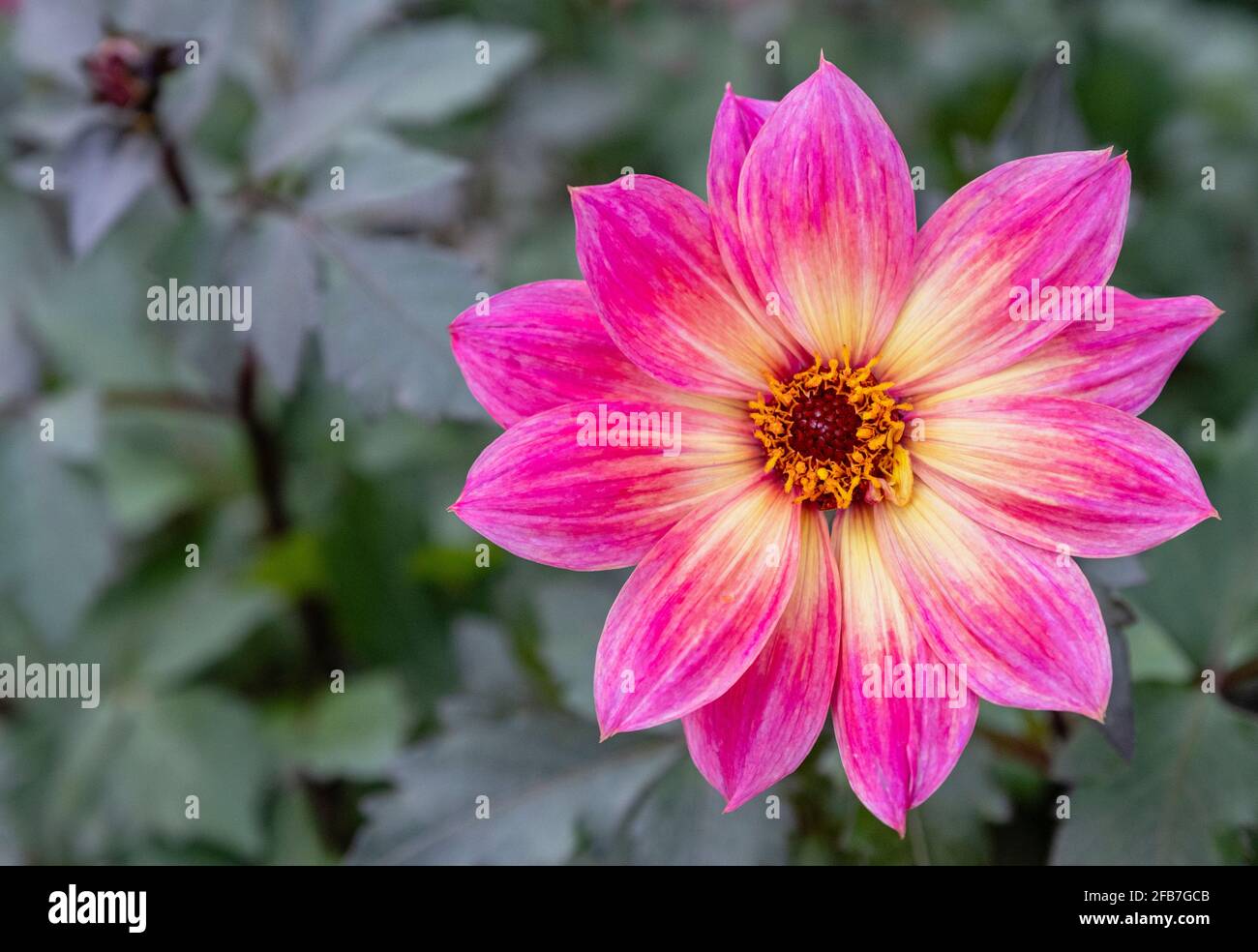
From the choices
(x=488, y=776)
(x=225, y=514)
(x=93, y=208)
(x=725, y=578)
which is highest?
(x=93, y=208)

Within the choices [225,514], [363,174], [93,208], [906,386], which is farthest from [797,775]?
[225,514]

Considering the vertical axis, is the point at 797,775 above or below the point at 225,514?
below

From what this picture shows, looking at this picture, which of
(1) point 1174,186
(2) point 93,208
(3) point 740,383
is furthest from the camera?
(1) point 1174,186

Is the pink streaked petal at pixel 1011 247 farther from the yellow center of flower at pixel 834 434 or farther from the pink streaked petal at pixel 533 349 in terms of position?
the pink streaked petal at pixel 533 349

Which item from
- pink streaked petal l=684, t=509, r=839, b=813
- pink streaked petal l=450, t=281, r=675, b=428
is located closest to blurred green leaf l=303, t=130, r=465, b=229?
pink streaked petal l=450, t=281, r=675, b=428

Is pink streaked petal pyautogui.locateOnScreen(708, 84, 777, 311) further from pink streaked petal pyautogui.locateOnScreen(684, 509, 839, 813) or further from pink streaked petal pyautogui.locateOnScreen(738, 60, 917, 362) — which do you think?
pink streaked petal pyautogui.locateOnScreen(684, 509, 839, 813)

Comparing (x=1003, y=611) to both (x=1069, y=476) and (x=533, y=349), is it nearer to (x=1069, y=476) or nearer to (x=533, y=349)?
(x=1069, y=476)

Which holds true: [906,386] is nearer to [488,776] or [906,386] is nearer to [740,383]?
[740,383]
